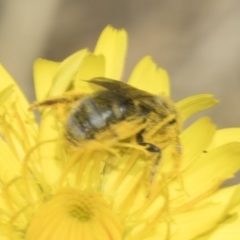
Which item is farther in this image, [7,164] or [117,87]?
[7,164]

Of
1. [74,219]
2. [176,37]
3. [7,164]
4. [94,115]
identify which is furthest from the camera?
[176,37]

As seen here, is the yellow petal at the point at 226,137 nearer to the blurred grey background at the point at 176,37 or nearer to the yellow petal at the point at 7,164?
the yellow petal at the point at 7,164

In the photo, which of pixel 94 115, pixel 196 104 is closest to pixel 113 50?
pixel 196 104

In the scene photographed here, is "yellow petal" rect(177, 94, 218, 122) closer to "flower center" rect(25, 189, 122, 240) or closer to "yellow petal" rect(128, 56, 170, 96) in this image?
"yellow petal" rect(128, 56, 170, 96)

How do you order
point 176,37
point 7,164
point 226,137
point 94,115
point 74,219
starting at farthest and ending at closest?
point 176,37 → point 226,137 → point 7,164 → point 74,219 → point 94,115

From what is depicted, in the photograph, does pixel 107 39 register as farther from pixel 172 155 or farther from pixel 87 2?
pixel 87 2

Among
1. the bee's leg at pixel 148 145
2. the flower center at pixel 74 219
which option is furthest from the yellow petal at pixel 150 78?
the flower center at pixel 74 219

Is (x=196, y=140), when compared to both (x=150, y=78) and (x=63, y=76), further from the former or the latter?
(x=63, y=76)

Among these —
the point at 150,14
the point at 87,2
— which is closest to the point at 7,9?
the point at 87,2
